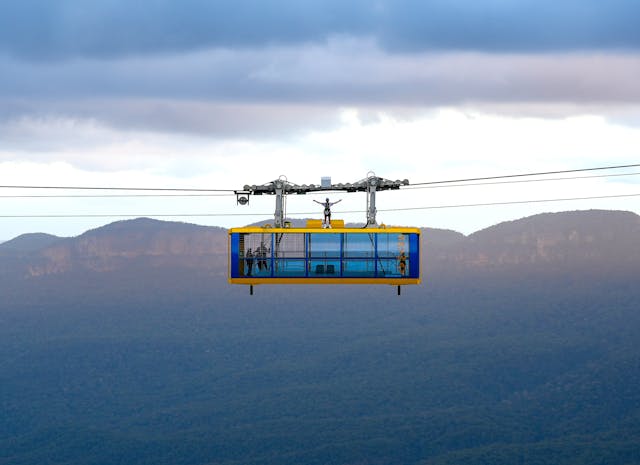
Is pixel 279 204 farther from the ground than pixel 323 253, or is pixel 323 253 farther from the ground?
pixel 279 204

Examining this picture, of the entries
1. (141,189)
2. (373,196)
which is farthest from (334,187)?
(141,189)

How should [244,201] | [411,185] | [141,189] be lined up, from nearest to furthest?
[411,185]
[244,201]
[141,189]

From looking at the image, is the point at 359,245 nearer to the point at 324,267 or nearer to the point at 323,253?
the point at 323,253

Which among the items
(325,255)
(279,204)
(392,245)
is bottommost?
(325,255)

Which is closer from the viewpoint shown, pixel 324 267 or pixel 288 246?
pixel 324 267

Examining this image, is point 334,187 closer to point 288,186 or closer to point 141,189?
point 288,186

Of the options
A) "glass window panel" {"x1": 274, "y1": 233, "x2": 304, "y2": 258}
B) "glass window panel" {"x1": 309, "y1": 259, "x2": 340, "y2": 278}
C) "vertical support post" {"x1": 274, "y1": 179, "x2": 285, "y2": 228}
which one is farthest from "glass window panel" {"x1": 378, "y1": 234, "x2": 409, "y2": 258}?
"vertical support post" {"x1": 274, "y1": 179, "x2": 285, "y2": 228}

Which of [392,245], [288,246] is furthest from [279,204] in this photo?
[392,245]

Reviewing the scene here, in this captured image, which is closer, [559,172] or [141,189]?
[559,172]

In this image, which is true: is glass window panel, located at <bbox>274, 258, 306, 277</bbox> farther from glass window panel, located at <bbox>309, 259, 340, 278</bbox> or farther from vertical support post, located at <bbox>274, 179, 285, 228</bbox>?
vertical support post, located at <bbox>274, 179, 285, 228</bbox>
